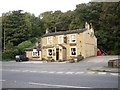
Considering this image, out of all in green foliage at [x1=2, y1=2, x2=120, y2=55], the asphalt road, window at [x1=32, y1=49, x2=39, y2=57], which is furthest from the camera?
green foliage at [x1=2, y1=2, x2=120, y2=55]

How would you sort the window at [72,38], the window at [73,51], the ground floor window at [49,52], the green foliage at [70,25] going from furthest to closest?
the green foliage at [70,25], the ground floor window at [49,52], the window at [72,38], the window at [73,51]

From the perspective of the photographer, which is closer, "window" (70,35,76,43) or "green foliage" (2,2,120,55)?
"window" (70,35,76,43)

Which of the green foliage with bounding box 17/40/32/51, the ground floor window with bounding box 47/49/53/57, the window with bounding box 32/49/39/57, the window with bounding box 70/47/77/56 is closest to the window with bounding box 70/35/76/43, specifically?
the window with bounding box 70/47/77/56

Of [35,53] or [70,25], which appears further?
[70,25]

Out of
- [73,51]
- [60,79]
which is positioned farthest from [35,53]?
[60,79]

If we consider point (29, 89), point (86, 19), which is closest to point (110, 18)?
point (86, 19)

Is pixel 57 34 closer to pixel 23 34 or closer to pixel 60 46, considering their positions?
pixel 60 46

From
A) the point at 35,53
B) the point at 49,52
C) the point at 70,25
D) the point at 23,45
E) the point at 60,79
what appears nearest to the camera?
the point at 60,79

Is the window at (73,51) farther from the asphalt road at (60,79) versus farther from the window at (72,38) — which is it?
the asphalt road at (60,79)

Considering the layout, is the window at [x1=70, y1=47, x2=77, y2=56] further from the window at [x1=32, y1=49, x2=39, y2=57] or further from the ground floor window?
the window at [x1=32, y1=49, x2=39, y2=57]

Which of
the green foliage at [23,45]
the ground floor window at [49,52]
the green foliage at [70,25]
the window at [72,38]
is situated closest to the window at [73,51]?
the window at [72,38]

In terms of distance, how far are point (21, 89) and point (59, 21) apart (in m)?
58.0

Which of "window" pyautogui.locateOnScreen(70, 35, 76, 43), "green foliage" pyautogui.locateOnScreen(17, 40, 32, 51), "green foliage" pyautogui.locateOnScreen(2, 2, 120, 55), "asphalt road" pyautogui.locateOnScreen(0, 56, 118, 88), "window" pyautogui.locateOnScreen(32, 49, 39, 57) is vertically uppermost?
"green foliage" pyautogui.locateOnScreen(2, 2, 120, 55)

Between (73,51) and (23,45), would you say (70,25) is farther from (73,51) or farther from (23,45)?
(73,51)
